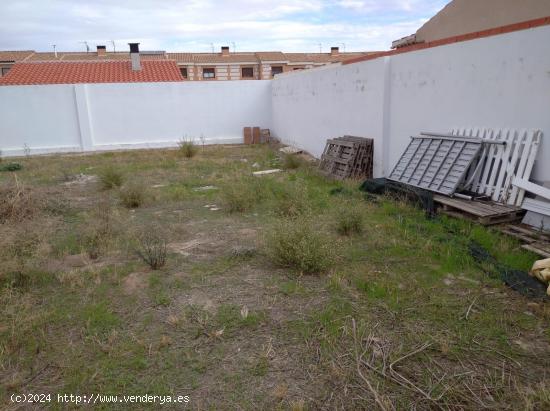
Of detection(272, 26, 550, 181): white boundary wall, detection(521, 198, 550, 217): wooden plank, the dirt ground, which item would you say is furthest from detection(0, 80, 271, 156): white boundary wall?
detection(521, 198, 550, 217): wooden plank

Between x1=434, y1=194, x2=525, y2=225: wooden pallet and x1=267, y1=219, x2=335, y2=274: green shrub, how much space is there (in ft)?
6.51

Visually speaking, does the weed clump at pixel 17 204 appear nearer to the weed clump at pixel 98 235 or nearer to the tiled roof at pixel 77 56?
the weed clump at pixel 98 235

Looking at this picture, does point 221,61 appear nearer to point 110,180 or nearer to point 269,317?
point 110,180

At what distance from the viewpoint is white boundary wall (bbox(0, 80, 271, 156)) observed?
1495 centimetres

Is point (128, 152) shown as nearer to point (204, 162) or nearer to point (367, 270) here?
point (204, 162)

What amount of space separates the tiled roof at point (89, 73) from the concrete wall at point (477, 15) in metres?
11.0

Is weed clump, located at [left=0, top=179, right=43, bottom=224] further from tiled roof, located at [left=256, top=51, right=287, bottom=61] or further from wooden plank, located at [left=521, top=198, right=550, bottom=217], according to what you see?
tiled roof, located at [left=256, top=51, right=287, bottom=61]

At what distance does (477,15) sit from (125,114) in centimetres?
1204

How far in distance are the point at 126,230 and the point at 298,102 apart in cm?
881

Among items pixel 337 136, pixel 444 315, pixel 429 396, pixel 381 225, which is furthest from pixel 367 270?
pixel 337 136

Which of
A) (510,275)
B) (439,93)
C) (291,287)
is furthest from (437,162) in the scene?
(291,287)

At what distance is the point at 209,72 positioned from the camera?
140 ft

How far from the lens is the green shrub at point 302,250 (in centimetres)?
419

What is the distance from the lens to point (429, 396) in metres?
2.48
